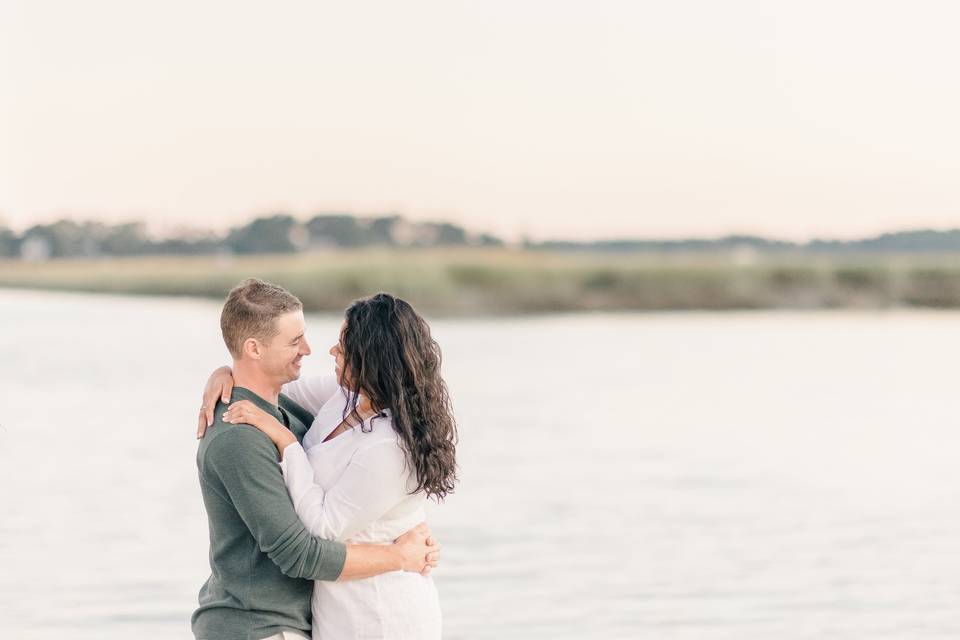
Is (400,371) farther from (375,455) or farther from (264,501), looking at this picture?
(264,501)

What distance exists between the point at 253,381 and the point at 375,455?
30 centimetres

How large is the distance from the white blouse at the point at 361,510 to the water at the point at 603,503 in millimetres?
3125

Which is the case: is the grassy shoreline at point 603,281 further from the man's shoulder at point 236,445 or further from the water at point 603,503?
the man's shoulder at point 236,445

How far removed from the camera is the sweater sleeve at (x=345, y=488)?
2826mm

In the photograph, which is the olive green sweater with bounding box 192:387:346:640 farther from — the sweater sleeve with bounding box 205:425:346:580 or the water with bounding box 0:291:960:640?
the water with bounding box 0:291:960:640

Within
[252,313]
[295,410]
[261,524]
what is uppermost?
[252,313]

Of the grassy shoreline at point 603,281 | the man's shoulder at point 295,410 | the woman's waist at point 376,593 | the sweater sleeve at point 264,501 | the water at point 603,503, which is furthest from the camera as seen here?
the grassy shoreline at point 603,281

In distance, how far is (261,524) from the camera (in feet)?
9.14

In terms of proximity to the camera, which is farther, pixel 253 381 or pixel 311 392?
pixel 311 392

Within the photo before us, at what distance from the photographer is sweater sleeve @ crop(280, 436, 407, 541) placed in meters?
2.83

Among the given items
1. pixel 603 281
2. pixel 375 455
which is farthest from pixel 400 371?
pixel 603 281

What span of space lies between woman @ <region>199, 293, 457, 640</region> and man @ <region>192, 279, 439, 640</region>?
1.4 inches

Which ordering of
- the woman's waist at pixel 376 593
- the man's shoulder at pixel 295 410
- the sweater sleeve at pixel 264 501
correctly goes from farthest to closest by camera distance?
the man's shoulder at pixel 295 410
the woman's waist at pixel 376 593
the sweater sleeve at pixel 264 501

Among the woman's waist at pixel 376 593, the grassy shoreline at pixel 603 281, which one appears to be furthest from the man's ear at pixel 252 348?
the grassy shoreline at pixel 603 281
